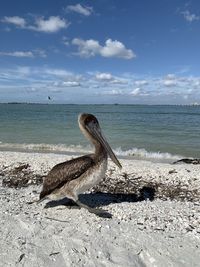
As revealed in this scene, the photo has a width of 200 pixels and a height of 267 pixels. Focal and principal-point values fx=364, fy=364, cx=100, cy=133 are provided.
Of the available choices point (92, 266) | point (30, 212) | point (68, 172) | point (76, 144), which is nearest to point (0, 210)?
point (30, 212)

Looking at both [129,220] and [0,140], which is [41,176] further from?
[0,140]

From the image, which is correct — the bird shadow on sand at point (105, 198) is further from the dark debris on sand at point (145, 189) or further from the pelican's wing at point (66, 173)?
the pelican's wing at point (66, 173)

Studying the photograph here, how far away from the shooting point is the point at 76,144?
18.9 m

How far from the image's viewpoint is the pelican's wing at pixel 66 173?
549 centimetres

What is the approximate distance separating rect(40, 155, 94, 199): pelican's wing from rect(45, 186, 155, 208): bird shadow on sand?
0.54 m

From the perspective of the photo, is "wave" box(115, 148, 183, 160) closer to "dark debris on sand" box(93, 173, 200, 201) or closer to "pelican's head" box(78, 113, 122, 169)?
"dark debris on sand" box(93, 173, 200, 201)

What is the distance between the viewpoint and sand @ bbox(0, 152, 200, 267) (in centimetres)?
412

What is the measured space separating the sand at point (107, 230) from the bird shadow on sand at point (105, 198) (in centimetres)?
2

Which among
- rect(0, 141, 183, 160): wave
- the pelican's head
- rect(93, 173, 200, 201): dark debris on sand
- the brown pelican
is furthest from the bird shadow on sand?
rect(0, 141, 183, 160): wave

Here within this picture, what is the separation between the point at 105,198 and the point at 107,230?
1.69 metres

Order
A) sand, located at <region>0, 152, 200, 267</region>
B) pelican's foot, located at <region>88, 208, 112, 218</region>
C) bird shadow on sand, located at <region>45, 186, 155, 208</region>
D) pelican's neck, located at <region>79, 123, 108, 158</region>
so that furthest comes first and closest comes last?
bird shadow on sand, located at <region>45, 186, 155, 208</region> < pelican's neck, located at <region>79, 123, 108, 158</region> < pelican's foot, located at <region>88, 208, 112, 218</region> < sand, located at <region>0, 152, 200, 267</region>

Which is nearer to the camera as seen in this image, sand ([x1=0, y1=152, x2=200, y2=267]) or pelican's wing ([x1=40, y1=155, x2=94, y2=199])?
sand ([x1=0, y1=152, x2=200, y2=267])

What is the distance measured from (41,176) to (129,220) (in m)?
3.26

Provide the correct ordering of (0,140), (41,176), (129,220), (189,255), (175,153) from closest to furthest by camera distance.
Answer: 1. (189,255)
2. (129,220)
3. (41,176)
4. (175,153)
5. (0,140)
